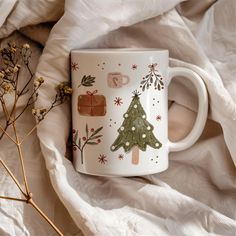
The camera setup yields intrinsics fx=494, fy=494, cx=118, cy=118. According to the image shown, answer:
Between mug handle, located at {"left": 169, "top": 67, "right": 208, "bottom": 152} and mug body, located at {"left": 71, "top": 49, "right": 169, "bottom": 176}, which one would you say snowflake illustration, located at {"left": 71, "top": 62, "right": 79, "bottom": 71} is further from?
mug handle, located at {"left": 169, "top": 67, "right": 208, "bottom": 152}

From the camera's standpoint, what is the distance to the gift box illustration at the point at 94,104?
0.59 metres

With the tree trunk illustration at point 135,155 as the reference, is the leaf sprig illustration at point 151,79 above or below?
above

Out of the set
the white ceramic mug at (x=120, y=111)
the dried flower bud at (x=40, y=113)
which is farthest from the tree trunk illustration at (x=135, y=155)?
the dried flower bud at (x=40, y=113)

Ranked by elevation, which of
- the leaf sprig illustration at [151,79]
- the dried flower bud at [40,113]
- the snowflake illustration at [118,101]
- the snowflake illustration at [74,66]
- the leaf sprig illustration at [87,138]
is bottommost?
the leaf sprig illustration at [87,138]

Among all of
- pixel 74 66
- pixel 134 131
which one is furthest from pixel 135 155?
pixel 74 66

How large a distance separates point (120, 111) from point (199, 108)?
11cm

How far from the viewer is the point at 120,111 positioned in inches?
23.3

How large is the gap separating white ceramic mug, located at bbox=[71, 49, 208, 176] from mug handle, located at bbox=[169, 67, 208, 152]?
0.08ft

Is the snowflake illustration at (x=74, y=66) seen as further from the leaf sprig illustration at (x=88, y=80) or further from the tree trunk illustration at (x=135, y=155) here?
the tree trunk illustration at (x=135, y=155)

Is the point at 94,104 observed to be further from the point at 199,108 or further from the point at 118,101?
the point at 199,108

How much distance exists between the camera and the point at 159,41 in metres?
0.66

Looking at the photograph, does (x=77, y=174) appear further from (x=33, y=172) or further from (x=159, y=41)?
(x=159, y=41)

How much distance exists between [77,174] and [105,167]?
0.18 feet

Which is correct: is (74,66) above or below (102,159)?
above
